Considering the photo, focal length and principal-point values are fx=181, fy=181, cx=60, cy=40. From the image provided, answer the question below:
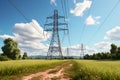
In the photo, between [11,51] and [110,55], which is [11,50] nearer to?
[11,51]

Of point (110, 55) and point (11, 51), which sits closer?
point (11, 51)

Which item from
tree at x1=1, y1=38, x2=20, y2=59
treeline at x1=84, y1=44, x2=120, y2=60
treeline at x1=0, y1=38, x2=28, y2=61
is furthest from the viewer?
treeline at x1=84, y1=44, x2=120, y2=60

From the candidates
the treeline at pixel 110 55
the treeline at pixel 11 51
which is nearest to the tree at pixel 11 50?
the treeline at pixel 11 51

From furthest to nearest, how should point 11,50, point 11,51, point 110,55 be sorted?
point 110,55
point 11,50
point 11,51

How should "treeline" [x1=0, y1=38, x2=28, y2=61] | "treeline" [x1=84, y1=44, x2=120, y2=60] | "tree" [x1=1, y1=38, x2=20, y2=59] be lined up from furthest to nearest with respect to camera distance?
"treeline" [x1=84, y1=44, x2=120, y2=60] → "tree" [x1=1, y1=38, x2=20, y2=59] → "treeline" [x1=0, y1=38, x2=28, y2=61]

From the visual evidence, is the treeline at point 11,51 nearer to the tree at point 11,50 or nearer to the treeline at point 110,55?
the tree at point 11,50

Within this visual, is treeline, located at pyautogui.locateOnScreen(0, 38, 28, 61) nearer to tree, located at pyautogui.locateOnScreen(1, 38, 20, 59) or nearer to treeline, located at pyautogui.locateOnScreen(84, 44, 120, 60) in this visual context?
tree, located at pyautogui.locateOnScreen(1, 38, 20, 59)

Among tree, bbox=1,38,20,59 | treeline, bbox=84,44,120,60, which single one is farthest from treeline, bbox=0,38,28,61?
treeline, bbox=84,44,120,60

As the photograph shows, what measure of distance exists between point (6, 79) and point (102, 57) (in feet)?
360

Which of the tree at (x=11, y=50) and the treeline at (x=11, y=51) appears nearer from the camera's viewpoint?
the treeline at (x=11, y=51)

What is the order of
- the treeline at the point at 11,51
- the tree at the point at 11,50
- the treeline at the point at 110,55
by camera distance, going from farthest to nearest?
the treeline at the point at 110,55, the tree at the point at 11,50, the treeline at the point at 11,51

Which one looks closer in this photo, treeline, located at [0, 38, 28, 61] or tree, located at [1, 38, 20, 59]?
treeline, located at [0, 38, 28, 61]

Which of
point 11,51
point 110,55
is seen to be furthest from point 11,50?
point 110,55

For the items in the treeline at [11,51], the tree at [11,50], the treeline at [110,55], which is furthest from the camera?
the treeline at [110,55]
